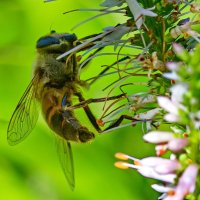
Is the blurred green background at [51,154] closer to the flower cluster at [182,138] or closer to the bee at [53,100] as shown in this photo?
the bee at [53,100]

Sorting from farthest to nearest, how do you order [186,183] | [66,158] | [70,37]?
1. [66,158]
2. [70,37]
3. [186,183]

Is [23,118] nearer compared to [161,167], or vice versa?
[161,167]

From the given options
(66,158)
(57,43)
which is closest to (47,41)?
(57,43)

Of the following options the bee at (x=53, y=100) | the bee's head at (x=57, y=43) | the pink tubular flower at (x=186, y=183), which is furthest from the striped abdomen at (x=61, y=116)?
the pink tubular flower at (x=186, y=183)

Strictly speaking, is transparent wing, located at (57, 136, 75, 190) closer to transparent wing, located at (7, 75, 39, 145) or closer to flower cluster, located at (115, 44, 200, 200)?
transparent wing, located at (7, 75, 39, 145)

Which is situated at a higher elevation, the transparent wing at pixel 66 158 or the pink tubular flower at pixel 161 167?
the pink tubular flower at pixel 161 167

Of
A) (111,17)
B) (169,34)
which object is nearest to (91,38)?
(169,34)

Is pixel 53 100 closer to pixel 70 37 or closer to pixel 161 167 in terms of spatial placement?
pixel 70 37
